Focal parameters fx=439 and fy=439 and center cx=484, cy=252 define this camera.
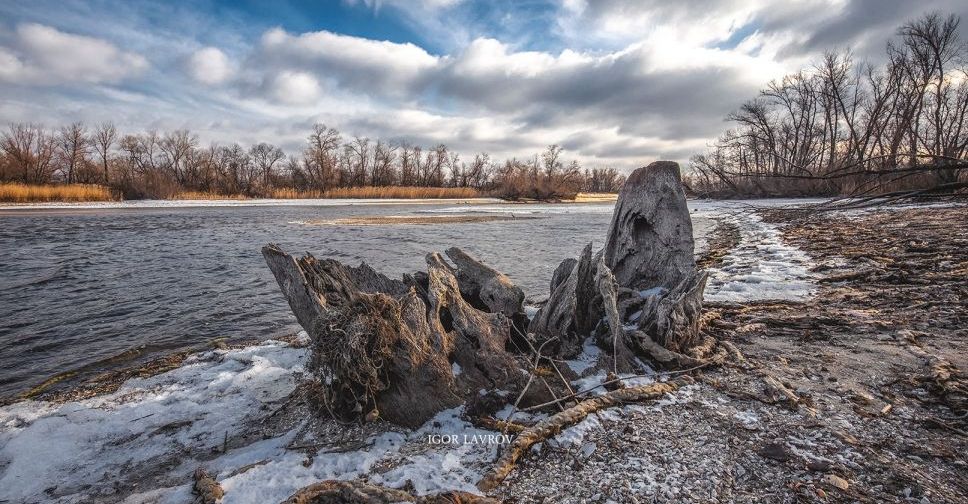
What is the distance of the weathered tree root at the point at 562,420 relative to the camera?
1.91 meters

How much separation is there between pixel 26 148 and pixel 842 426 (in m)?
53.1

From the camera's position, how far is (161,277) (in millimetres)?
7438

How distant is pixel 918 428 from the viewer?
82.2 inches

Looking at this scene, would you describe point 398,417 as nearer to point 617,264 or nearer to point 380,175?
point 617,264

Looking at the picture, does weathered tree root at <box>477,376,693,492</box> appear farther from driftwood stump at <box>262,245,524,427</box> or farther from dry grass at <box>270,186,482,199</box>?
→ dry grass at <box>270,186,482,199</box>

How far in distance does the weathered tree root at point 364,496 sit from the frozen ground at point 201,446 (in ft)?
0.37

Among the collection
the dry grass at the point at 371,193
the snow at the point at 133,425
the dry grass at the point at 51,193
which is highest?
the dry grass at the point at 371,193

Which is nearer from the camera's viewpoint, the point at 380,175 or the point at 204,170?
the point at 204,170

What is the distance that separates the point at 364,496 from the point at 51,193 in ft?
121

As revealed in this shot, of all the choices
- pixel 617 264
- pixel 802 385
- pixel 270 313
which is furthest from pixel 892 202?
pixel 270 313

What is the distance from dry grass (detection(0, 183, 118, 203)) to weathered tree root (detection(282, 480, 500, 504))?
35830 mm

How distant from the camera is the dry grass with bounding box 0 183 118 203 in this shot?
83.8 ft

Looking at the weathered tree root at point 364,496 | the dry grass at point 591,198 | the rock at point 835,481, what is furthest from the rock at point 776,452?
the dry grass at point 591,198

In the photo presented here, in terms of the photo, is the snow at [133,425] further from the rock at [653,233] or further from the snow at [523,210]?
the snow at [523,210]
